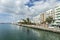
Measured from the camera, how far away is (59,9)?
93938mm

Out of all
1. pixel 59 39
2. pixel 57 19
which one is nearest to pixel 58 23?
pixel 57 19

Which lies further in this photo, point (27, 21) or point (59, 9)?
point (27, 21)

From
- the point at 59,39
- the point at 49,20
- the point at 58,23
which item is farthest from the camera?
the point at 49,20

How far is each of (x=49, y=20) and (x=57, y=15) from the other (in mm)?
21709

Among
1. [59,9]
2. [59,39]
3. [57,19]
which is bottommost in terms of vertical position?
[59,39]

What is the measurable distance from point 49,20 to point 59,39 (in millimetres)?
70847

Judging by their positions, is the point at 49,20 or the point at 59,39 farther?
the point at 49,20

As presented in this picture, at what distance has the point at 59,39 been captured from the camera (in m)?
46.2

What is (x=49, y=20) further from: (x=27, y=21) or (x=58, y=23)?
(x=27, y=21)

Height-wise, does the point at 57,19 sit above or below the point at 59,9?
below

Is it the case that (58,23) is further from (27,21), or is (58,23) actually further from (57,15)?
(27,21)

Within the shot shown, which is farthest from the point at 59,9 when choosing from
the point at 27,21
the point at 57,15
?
the point at 27,21

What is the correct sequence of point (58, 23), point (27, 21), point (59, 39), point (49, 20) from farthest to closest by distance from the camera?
point (27, 21), point (49, 20), point (58, 23), point (59, 39)

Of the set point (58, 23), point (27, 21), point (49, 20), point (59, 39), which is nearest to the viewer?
point (59, 39)
